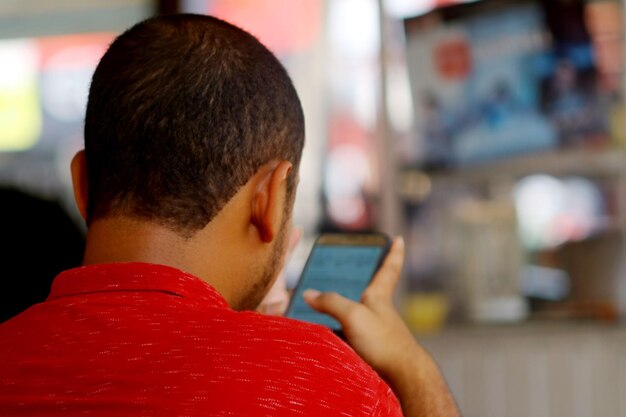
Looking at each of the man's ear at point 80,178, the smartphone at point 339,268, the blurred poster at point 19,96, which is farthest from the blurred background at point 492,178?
the man's ear at point 80,178

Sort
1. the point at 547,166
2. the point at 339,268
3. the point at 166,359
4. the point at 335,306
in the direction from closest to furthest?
the point at 166,359
the point at 335,306
the point at 339,268
the point at 547,166

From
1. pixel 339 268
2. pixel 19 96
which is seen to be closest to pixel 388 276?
pixel 339 268

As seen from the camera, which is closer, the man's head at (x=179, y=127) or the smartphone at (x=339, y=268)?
the man's head at (x=179, y=127)

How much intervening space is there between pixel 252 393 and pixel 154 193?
212 mm

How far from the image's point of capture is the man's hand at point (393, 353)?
98 cm

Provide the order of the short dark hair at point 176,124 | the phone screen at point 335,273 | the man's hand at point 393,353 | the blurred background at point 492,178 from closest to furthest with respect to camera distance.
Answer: the short dark hair at point 176,124 < the man's hand at point 393,353 < the phone screen at point 335,273 < the blurred background at point 492,178

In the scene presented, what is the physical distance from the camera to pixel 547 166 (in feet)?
9.62

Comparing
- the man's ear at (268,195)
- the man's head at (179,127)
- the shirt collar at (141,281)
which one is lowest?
the shirt collar at (141,281)

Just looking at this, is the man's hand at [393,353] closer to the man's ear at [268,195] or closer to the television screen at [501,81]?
the man's ear at [268,195]

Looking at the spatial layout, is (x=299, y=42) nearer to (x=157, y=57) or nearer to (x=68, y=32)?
(x=68, y=32)

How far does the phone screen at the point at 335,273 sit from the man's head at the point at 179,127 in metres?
0.26

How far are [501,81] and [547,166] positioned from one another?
30 centimetres

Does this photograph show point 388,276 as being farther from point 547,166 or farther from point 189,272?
point 547,166

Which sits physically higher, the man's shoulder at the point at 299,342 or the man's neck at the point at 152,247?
the man's neck at the point at 152,247
